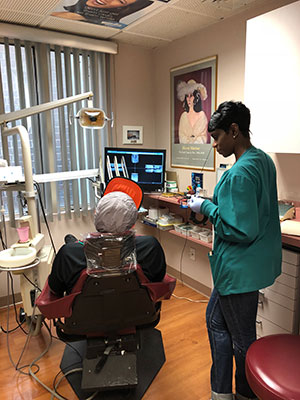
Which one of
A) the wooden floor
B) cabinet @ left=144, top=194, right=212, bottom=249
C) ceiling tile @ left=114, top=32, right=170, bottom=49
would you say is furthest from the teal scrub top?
ceiling tile @ left=114, top=32, right=170, bottom=49

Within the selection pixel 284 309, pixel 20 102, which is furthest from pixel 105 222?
pixel 20 102

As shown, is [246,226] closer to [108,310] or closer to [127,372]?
[108,310]

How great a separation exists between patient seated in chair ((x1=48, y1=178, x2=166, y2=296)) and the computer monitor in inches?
59.0

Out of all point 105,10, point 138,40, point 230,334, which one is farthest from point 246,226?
point 138,40

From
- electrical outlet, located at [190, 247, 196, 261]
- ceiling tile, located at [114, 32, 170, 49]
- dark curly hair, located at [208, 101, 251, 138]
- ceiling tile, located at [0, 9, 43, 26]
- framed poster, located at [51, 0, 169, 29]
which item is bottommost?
electrical outlet, located at [190, 247, 196, 261]

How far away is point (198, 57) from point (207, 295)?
83.9 inches

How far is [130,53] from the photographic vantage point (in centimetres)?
311

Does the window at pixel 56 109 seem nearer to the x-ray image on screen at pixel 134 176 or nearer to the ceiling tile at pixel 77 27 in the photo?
the ceiling tile at pixel 77 27

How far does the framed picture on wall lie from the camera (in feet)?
8.65

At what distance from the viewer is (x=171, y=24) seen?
2523 millimetres

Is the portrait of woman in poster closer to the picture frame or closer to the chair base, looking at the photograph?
the picture frame

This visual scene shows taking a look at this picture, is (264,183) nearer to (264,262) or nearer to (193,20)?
(264,262)

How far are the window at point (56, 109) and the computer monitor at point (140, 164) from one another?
20 centimetres

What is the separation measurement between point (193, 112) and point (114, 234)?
1.87m
